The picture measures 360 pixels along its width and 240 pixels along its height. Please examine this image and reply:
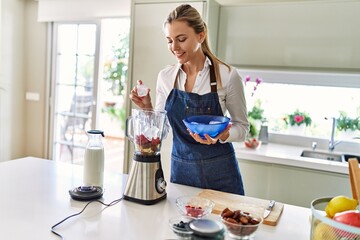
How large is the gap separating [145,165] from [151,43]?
1569 mm

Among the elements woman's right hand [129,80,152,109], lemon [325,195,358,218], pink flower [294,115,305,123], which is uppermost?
woman's right hand [129,80,152,109]

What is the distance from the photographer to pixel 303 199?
2.26 m

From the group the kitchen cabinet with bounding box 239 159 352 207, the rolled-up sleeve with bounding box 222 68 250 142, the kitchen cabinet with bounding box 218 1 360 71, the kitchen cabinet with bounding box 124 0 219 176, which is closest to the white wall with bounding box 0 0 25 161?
the kitchen cabinet with bounding box 124 0 219 176

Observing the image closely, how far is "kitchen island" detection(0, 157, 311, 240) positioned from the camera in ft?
3.29

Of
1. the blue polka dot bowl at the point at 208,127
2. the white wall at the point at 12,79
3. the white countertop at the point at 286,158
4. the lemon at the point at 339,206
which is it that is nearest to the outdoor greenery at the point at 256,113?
the white countertop at the point at 286,158

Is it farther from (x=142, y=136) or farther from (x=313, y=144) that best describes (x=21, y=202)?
(x=313, y=144)

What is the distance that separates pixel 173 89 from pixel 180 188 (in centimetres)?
46

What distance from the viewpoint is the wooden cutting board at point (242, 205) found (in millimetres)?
1151

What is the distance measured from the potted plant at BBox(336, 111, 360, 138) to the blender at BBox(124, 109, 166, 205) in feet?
6.17

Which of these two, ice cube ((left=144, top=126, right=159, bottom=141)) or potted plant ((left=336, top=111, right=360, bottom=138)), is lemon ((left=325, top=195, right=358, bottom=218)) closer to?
ice cube ((left=144, top=126, right=159, bottom=141))

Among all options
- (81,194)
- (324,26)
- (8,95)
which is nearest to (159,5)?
(324,26)

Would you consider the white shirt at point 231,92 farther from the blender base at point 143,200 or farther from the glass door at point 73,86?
the glass door at point 73,86

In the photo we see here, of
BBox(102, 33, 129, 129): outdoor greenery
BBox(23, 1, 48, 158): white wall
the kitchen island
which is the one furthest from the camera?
BBox(102, 33, 129, 129): outdoor greenery

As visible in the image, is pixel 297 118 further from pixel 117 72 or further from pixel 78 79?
pixel 117 72
